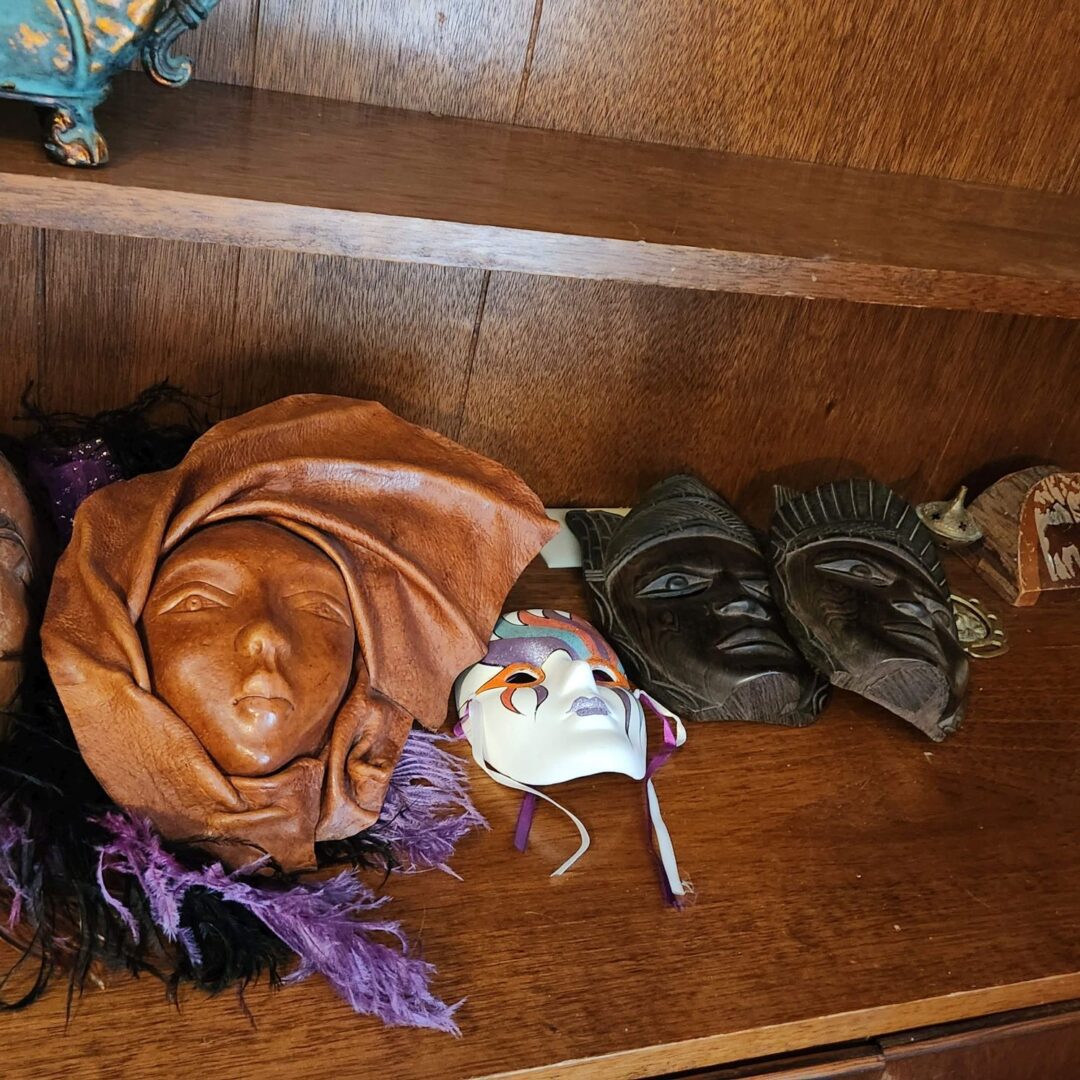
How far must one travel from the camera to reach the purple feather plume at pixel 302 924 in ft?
2.01

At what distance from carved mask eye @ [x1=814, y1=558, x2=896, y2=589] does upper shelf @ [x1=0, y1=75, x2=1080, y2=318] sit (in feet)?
0.76

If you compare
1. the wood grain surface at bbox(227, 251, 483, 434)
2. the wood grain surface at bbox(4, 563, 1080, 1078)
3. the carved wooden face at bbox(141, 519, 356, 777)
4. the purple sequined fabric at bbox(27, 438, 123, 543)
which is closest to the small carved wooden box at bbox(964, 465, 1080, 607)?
the wood grain surface at bbox(4, 563, 1080, 1078)

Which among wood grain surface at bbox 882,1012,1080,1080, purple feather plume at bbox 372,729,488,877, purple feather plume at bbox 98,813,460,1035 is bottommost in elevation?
wood grain surface at bbox 882,1012,1080,1080

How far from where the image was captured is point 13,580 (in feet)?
2.13

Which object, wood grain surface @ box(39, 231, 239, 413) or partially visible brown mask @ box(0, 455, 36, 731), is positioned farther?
wood grain surface @ box(39, 231, 239, 413)

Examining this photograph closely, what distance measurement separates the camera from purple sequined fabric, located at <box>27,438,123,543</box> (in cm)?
76

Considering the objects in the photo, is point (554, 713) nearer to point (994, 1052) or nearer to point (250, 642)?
A: point (250, 642)

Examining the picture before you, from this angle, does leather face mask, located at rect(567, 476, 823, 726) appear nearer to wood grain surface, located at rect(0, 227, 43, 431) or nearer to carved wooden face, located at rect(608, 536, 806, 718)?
carved wooden face, located at rect(608, 536, 806, 718)

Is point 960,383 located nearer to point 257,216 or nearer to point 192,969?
point 257,216

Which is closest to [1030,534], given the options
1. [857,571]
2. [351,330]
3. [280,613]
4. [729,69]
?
[857,571]

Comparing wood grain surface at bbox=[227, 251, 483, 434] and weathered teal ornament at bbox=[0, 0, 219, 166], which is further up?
weathered teal ornament at bbox=[0, 0, 219, 166]

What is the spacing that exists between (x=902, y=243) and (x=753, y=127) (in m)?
0.19

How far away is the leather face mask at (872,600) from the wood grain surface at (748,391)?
4.9 inches

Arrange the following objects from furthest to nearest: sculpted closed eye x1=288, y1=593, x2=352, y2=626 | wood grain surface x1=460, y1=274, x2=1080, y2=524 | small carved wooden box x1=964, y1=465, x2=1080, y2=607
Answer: small carved wooden box x1=964, y1=465, x2=1080, y2=607, wood grain surface x1=460, y1=274, x2=1080, y2=524, sculpted closed eye x1=288, y1=593, x2=352, y2=626
